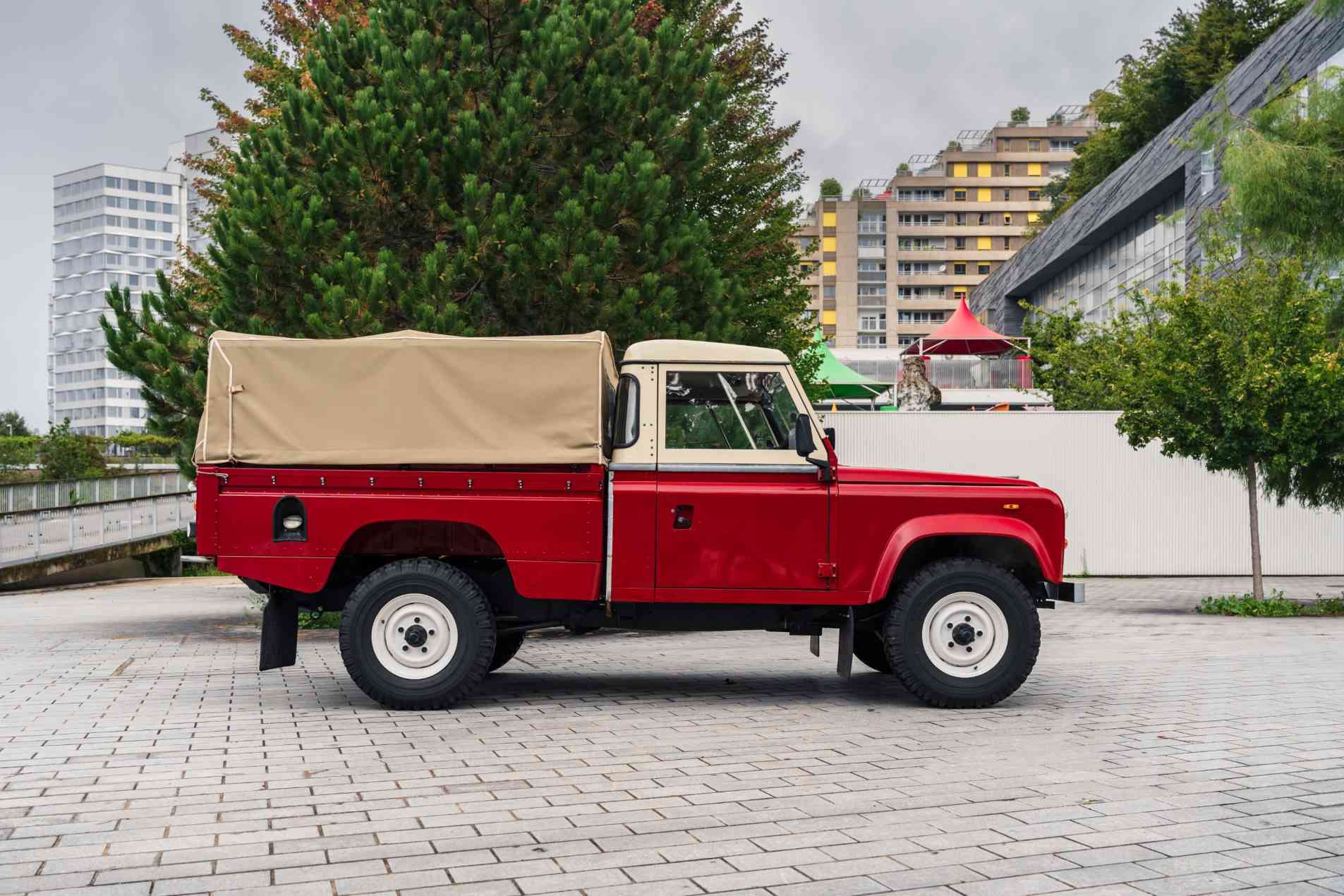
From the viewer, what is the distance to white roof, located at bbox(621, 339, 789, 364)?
29.4 feet

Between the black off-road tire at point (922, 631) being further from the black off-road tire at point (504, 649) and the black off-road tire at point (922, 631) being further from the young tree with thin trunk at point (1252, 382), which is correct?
the young tree with thin trunk at point (1252, 382)

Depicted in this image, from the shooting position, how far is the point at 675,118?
1466 centimetres

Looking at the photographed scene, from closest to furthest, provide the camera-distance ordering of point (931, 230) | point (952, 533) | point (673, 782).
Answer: point (673, 782) < point (952, 533) < point (931, 230)

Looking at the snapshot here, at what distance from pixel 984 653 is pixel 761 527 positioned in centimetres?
167

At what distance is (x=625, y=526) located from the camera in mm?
8602

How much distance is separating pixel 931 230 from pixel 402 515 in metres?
119

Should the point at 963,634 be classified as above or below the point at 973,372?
below

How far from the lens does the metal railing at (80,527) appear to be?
2550 cm

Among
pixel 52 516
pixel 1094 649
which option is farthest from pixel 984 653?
pixel 52 516

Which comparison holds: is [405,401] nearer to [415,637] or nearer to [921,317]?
[415,637]

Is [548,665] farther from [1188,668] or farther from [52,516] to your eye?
[52,516]

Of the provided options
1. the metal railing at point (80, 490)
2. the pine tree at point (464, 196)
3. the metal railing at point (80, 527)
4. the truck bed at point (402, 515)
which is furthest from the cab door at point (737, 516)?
the metal railing at point (80, 490)

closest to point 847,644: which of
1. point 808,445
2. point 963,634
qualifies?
point 963,634

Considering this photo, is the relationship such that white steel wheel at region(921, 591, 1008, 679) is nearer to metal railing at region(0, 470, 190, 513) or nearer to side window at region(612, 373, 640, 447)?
side window at region(612, 373, 640, 447)
